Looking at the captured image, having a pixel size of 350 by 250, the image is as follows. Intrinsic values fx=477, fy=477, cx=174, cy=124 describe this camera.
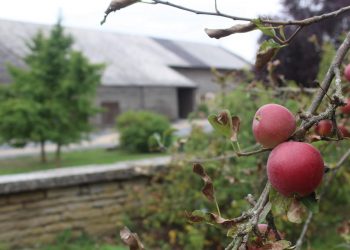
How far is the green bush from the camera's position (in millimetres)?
13273

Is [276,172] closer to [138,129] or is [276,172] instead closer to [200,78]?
[138,129]

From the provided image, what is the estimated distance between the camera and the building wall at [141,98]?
21.8 m

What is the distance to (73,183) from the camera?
175 inches

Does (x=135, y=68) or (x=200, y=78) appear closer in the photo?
(x=135, y=68)

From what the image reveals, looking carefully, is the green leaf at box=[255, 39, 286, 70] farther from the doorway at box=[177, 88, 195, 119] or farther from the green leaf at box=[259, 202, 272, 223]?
the doorway at box=[177, 88, 195, 119]

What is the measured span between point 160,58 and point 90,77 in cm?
1479

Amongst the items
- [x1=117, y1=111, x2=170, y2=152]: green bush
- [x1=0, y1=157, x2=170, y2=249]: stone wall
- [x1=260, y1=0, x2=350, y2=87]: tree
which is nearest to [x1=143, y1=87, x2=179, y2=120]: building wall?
[x1=117, y1=111, x2=170, y2=152]: green bush

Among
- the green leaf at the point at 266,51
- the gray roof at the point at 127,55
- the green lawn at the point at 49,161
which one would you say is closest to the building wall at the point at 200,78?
the gray roof at the point at 127,55

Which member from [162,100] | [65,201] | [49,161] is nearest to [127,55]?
[162,100]

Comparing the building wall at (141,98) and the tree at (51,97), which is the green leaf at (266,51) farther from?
the building wall at (141,98)

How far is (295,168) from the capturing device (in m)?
0.61

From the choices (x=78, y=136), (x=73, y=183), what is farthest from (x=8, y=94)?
(x=73, y=183)

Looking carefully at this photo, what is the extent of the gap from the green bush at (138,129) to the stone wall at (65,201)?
26.2ft

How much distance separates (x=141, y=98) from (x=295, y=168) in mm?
22563
